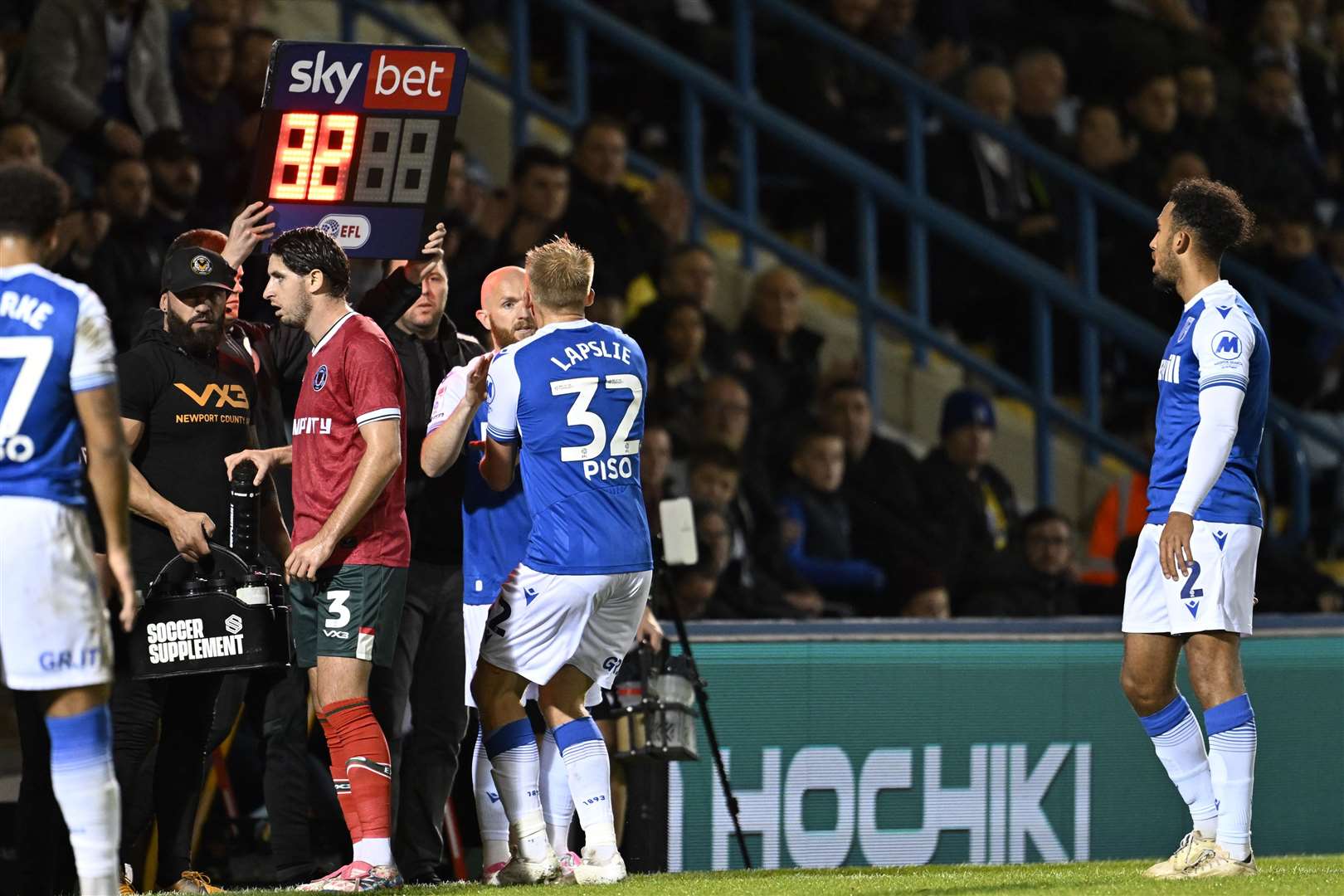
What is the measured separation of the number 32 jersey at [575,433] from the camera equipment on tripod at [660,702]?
4.58 ft

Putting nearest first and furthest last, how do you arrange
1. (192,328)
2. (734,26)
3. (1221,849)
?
(1221,849)
(192,328)
(734,26)

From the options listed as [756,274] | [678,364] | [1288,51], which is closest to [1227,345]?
[678,364]

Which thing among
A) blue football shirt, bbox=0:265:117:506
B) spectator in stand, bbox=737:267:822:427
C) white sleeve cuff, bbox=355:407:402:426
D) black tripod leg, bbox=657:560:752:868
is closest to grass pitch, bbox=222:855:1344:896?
black tripod leg, bbox=657:560:752:868

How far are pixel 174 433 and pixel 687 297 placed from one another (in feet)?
14.7

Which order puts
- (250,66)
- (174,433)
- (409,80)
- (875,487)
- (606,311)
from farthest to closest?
(875,487) < (250,66) < (606,311) < (409,80) < (174,433)

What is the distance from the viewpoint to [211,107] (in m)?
10.6

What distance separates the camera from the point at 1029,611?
1052 cm

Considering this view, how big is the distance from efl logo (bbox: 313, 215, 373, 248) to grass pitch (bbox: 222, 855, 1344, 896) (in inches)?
86.4

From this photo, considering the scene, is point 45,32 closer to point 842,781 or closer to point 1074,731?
point 842,781

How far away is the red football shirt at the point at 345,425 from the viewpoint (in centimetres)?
639

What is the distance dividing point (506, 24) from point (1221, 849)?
886 centimetres

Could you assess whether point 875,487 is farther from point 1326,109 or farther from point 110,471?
point 1326,109

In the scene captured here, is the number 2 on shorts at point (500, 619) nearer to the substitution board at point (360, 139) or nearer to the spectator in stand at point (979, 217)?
the substitution board at point (360, 139)

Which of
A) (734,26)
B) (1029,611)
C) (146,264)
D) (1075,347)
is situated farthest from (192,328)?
(1075,347)
